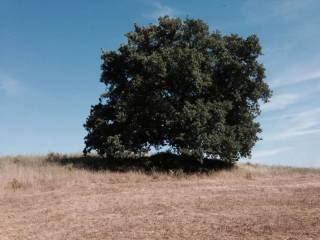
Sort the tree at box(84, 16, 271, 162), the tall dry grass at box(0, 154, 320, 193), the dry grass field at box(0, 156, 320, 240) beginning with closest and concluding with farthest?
the dry grass field at box(0, 156, 320, 240)
the tall dry grass at box(0, 154, 320, 193)
the tree at box(84, 16, 271, 162)

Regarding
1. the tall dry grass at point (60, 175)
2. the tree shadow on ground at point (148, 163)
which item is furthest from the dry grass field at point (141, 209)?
the tree shadow on ground at point (148, 163)

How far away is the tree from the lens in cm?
2994

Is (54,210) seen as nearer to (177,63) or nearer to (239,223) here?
(239,223)

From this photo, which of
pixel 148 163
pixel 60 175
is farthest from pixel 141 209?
pixel 148 163

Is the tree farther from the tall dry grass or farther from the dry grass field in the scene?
the dry grass field

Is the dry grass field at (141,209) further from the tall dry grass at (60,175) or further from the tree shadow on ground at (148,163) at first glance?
the tree shadow on ground at (148,163)

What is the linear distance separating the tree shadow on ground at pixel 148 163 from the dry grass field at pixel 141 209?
4.02m

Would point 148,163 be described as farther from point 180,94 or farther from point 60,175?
point 60,175

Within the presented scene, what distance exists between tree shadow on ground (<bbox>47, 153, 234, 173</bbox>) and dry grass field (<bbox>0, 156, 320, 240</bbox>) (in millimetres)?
4021

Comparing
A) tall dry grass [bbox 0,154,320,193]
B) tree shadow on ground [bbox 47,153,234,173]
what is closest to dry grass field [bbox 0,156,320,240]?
tall dry grass [bbox 0,154,320,193]

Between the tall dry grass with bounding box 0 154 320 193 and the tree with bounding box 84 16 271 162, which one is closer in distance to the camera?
the tall dry grass with bounding box 0 154 320 193

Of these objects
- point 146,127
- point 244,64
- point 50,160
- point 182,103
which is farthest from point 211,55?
point 50,160

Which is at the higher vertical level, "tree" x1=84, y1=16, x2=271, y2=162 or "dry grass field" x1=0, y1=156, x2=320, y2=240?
"tree" x1=84, y1=16, x2=271, y2=162

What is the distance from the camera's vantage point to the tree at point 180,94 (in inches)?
1179
